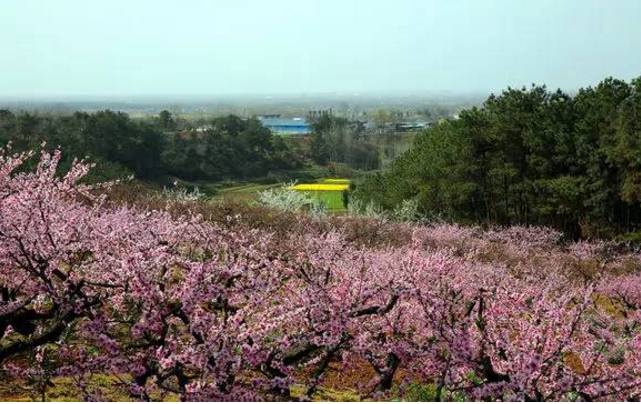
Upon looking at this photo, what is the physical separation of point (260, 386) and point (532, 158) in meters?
28.9

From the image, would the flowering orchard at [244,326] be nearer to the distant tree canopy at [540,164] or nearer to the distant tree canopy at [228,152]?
the distant tree canopy at [540,164]

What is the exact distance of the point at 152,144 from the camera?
5753cm

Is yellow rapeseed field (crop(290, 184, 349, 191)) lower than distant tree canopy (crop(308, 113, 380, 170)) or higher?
lower

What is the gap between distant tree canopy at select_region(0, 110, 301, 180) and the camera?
43.9 metres

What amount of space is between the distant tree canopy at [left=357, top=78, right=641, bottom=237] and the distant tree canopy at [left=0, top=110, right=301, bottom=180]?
1876 cm

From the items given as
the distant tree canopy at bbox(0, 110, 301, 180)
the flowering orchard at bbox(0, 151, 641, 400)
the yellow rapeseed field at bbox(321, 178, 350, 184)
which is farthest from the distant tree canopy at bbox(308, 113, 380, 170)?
the flowering orchard at bbox(0, 151, 641, 400)

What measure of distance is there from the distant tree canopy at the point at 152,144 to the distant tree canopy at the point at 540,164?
1876 cm

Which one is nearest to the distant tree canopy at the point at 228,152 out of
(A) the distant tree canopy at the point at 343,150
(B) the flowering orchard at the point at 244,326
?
(A) the distant tree canopy at the point at 343,150

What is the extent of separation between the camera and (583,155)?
2980 cm

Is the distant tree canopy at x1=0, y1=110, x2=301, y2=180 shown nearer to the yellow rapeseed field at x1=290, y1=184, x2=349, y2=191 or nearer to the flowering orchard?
the yellow rapeseed field at x1=290, y1=184, x2=349, y2=191

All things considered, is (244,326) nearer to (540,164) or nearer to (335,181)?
(540,164)

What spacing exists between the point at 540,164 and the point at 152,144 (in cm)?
3587

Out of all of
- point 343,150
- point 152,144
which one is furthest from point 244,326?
point 343,150

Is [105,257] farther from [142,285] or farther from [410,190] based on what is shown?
[410,190]
